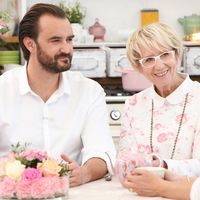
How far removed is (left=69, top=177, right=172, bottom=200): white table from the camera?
1.62 metres

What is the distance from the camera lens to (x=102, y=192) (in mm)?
1692

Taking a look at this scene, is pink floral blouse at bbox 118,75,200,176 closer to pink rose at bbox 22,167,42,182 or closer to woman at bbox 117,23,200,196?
woman at bbox 117,23,200,196

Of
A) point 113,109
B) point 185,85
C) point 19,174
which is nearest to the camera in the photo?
point 19,174

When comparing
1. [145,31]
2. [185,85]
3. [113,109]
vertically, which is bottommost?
[113,109]

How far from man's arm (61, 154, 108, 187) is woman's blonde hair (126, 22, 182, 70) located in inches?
16.2

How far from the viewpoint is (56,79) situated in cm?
226

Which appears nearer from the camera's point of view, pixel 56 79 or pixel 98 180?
pixel 98 180

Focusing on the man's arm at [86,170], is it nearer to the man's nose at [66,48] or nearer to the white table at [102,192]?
the white table at [102,192]

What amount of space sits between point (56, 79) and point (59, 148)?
29cm

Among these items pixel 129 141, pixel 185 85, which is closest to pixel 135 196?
pixel 129 141

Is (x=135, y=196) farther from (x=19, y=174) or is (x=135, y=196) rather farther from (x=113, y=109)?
(x=113, y=109)

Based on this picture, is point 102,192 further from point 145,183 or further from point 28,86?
point 28,86

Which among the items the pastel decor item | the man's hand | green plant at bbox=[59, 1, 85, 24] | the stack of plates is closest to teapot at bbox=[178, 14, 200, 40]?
the pastel decor item

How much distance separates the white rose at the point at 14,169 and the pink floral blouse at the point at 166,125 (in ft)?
1.75
